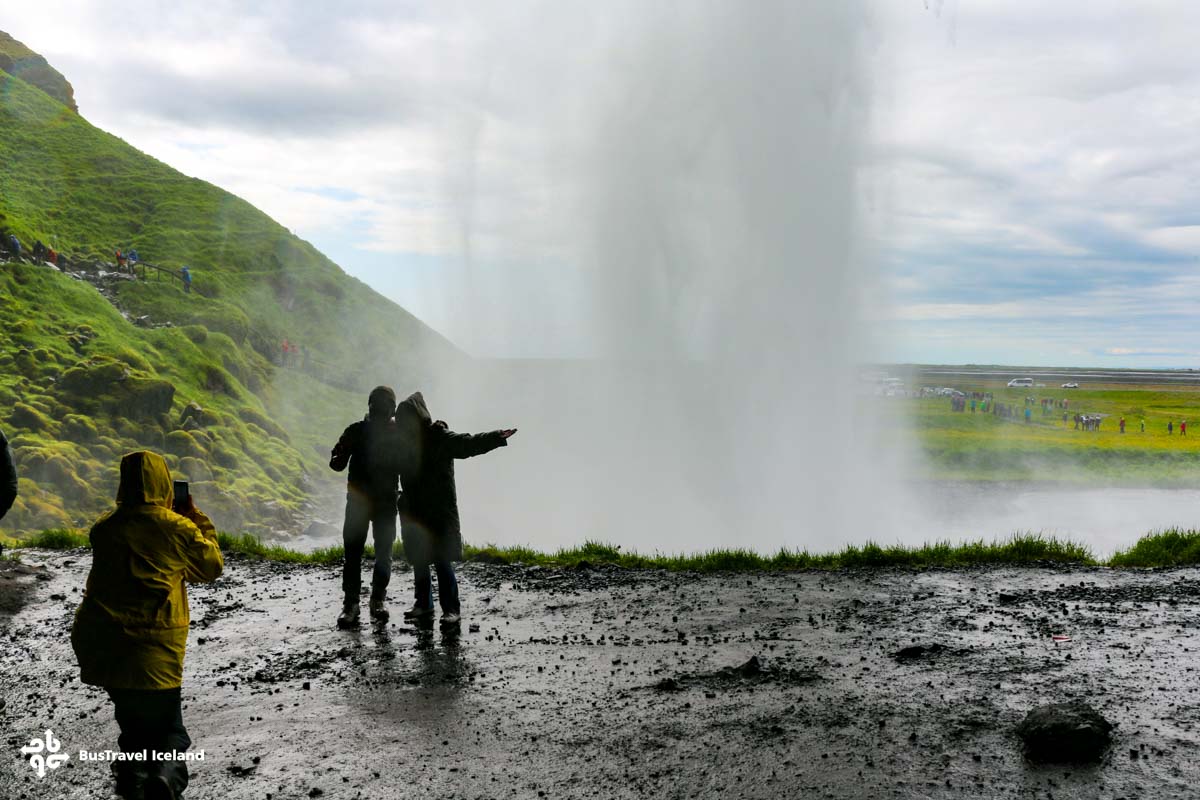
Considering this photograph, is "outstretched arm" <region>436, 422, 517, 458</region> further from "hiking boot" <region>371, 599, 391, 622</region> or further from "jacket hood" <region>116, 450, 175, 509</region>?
"jacket hood" <region>116, 450, 175, 509</region>

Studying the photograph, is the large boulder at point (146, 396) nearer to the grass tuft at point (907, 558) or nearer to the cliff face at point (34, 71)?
the grass tuft at point (907, 558)

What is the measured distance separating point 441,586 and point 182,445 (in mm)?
50884

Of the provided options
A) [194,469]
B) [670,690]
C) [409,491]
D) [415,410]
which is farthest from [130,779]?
[194,469]

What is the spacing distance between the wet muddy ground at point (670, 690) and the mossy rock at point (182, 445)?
45.3 metres

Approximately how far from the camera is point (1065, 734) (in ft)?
20.4

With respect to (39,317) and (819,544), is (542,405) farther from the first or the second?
(819,544)

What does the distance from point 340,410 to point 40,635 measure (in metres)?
80.7

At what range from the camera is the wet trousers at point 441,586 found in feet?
33.0

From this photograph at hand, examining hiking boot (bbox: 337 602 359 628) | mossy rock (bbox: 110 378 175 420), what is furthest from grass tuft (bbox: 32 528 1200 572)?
mossy rock (bbox: 110 378 175 420)

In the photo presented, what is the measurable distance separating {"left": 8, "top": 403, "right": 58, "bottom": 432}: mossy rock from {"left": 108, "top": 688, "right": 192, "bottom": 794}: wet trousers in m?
48.0

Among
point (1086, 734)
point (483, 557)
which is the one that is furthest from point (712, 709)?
point (483, 557)

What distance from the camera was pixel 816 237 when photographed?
4062cm

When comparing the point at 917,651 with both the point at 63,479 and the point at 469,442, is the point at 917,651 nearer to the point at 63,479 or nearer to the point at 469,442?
the point at 469,442

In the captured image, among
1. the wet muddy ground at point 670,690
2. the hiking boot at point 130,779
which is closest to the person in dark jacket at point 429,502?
the wet muddy ground at point 670,690
